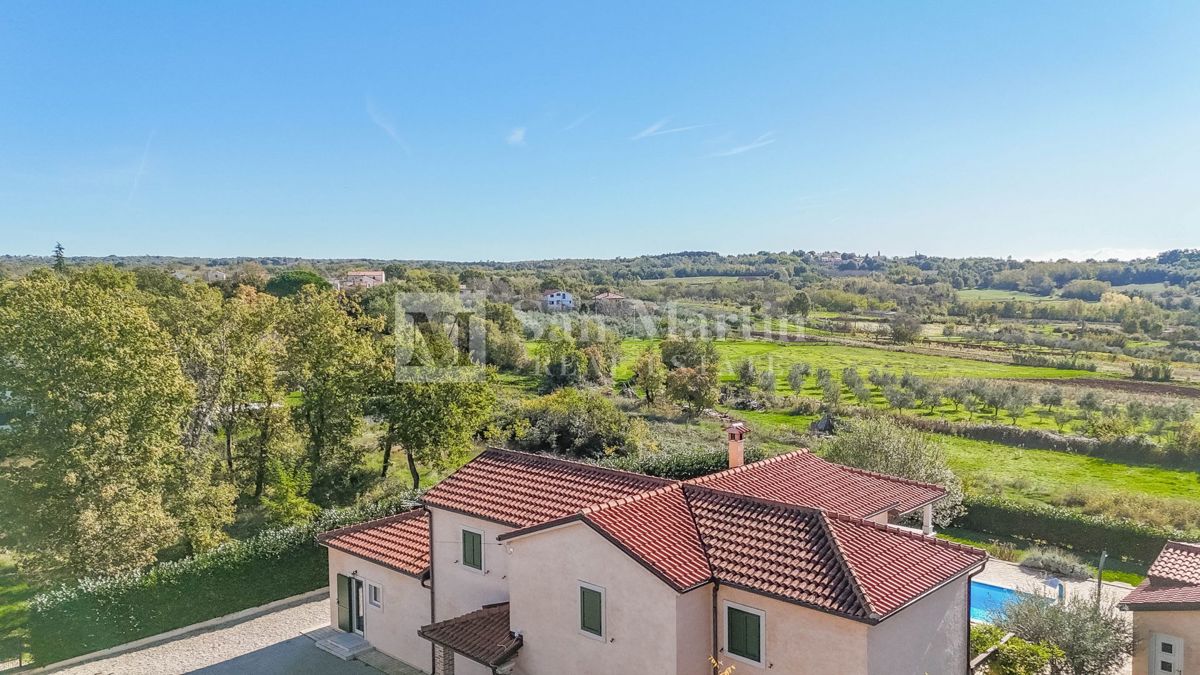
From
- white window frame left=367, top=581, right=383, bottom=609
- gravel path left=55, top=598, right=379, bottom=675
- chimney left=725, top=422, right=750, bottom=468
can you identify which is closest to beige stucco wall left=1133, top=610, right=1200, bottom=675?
chimney left=725, top=422, right=750, bottom=468

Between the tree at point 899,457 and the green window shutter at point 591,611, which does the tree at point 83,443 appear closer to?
the green window shutter at point 591,611

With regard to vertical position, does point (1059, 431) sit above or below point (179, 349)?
below

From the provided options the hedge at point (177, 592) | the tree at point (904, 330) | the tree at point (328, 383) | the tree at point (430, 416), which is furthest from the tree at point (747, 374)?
the hedge at point (177, 592)

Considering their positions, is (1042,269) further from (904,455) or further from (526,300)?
(904,455)

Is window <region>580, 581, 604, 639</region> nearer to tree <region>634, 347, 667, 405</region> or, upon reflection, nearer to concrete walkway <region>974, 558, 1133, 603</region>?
concrete walkway <region>974, 558, 1133, 603</region>

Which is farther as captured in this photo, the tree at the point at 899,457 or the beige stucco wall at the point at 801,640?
the tree at the point at 899,457

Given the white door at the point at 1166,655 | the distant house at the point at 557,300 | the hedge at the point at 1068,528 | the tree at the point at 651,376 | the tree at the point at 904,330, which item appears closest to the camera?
the white door at the point at 1166,655

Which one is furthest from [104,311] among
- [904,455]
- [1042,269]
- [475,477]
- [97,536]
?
[1042,269]
